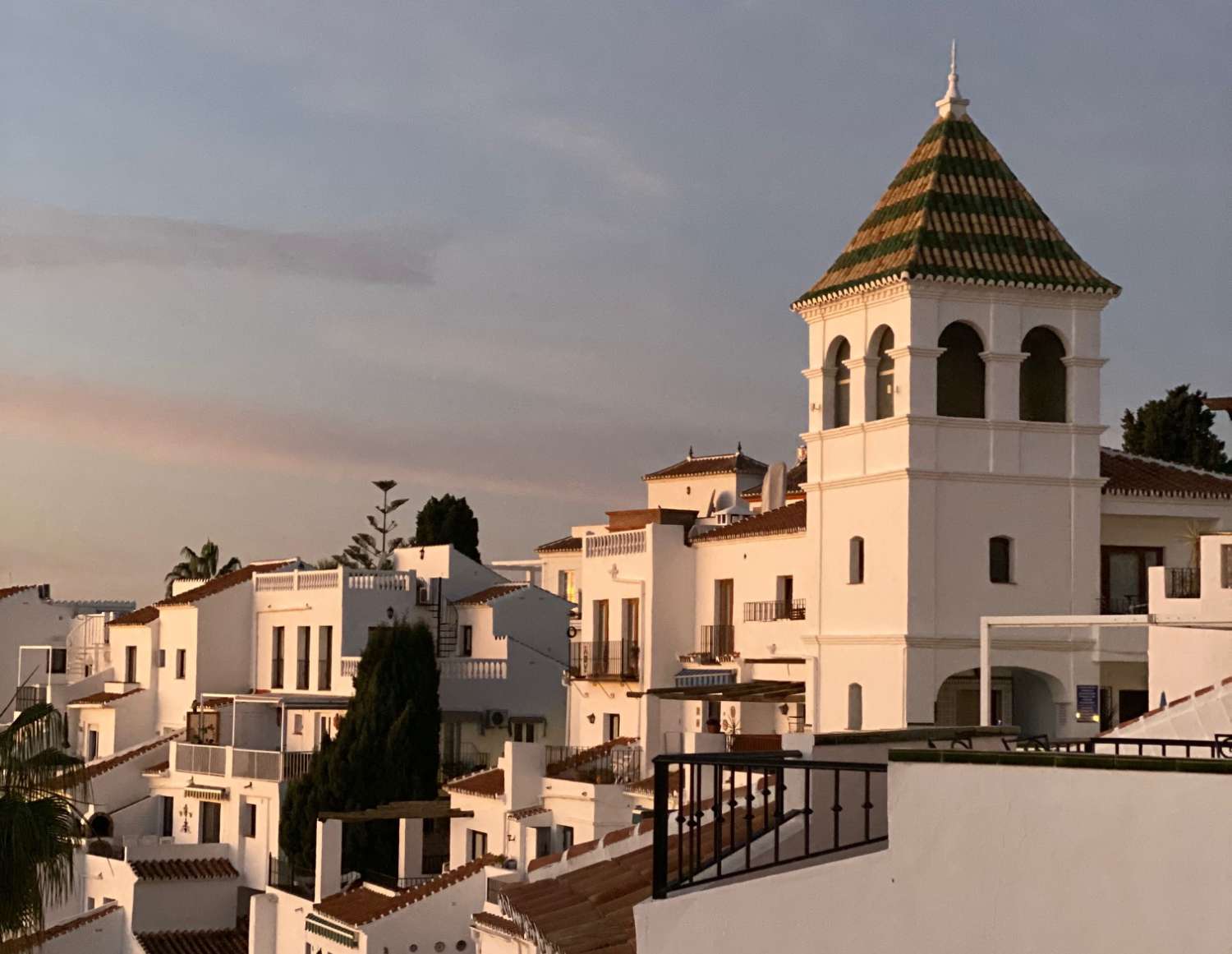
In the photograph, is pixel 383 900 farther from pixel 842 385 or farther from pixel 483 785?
pixel 842 385

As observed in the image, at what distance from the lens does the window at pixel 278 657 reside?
192 feet

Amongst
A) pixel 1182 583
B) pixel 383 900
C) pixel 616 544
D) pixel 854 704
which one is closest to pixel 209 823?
pixel 616 544

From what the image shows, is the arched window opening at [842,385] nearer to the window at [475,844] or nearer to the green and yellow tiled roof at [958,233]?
the green and yellow tiled roof at [958,233]

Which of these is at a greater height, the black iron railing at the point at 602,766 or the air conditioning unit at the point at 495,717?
the air conditioning unit at the point at 495,717

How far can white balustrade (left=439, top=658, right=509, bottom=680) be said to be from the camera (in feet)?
174

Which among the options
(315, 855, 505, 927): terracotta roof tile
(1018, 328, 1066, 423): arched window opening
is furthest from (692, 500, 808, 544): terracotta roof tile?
(315, 855, 505, 927): terracotta roof tile

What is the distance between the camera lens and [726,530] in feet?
144

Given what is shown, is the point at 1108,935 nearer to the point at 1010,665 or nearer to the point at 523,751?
the point at 1010,665

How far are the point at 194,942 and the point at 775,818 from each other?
3827 centimetres

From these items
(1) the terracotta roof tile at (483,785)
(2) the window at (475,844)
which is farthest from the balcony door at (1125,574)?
(2) the window at (475,844)

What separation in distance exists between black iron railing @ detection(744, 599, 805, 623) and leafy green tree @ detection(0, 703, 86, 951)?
54.5 ft

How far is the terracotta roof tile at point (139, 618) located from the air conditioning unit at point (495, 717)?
614 inches

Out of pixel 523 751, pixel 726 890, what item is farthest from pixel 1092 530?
pixel 726 890

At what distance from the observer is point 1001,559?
121 feet
